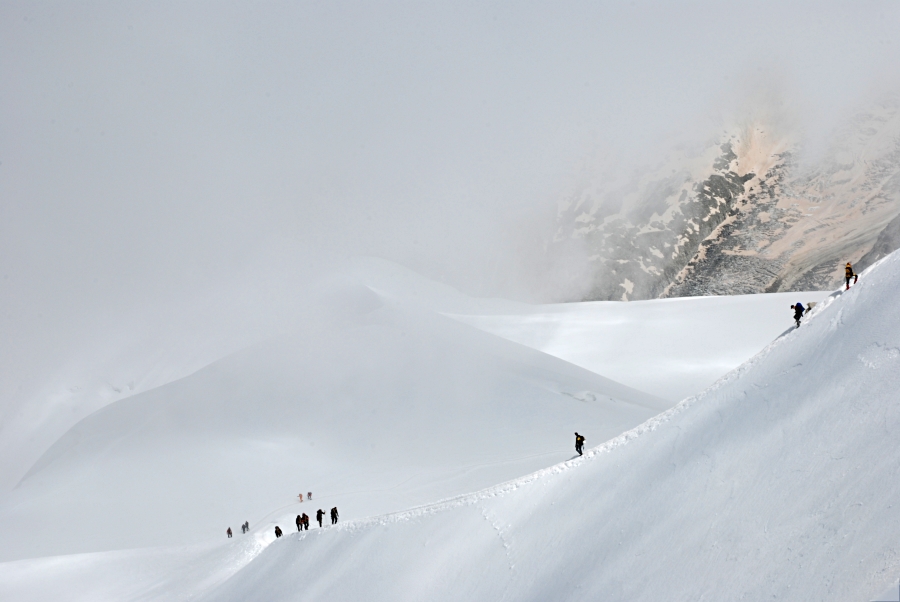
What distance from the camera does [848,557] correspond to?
8.41 metres

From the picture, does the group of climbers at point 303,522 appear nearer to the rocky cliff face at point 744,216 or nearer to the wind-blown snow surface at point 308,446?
the wind-blown snow surface at point 308,446

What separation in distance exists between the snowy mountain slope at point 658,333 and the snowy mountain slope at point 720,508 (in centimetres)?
2695

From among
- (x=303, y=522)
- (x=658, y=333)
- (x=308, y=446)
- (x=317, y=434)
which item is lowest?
(x=303, y=522)

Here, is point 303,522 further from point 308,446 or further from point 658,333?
point 658,333

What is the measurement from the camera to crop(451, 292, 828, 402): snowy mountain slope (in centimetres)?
4281

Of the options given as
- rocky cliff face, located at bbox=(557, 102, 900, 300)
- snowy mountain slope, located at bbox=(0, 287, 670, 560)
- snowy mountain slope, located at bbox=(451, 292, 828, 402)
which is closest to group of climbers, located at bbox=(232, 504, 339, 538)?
snowy mountain slope, located at bbox=(0, 287, 670, 560)

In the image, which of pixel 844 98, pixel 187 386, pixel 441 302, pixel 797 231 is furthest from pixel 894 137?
pixel 187 386

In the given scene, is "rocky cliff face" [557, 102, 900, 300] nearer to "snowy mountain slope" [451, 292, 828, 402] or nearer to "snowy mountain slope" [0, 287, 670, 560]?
"snowy mountain slope" [451, 292, 828, 402]

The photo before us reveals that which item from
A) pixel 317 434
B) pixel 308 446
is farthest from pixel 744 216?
pixel 308 446

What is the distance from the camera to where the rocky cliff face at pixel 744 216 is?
2987 inches

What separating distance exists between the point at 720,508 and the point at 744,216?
81.0 m

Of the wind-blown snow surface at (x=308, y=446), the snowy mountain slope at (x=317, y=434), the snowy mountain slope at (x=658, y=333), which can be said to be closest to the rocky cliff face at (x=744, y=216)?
the snowy mountain slope at (x=658, y=333)

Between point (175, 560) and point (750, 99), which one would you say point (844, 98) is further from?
point (175, 560)

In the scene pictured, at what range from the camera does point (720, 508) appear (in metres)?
10.4
